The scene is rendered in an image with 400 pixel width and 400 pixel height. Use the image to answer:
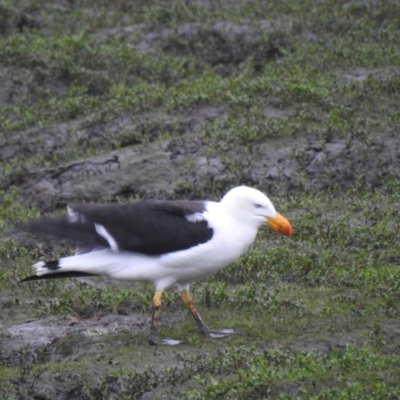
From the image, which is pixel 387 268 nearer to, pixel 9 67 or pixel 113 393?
pixel 113 393

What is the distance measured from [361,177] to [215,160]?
1560 millimetres

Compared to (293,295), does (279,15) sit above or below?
above

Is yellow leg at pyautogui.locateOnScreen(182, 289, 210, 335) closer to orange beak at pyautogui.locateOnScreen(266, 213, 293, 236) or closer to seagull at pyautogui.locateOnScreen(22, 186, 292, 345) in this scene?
seagull at pyautogui.locateOnScreen(22, 186, 292, 345)

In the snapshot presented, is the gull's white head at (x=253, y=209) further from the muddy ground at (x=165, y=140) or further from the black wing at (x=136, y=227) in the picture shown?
the muddy ground at (x=165, y=140)

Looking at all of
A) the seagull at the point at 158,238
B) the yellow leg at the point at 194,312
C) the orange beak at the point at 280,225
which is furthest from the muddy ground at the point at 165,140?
the orange beak at the point at 280,225

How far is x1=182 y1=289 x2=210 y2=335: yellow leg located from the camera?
762 cm

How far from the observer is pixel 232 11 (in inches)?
620

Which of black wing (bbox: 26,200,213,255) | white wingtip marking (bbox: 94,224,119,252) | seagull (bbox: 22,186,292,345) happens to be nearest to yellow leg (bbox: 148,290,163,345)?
seagull (bbox: 22,186,292,345)

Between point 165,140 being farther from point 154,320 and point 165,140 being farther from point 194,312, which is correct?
point 154,320

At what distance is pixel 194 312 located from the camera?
766 centimetres

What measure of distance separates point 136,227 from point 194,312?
0.74 m

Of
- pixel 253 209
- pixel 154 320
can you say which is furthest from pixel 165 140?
pixel 154 320

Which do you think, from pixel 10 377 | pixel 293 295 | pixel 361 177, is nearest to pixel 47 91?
pixel 361 177

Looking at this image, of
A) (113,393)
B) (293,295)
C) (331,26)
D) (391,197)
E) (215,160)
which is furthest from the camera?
(331,26)
